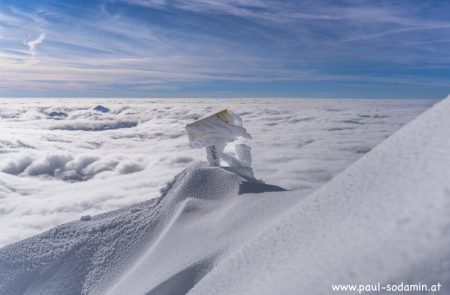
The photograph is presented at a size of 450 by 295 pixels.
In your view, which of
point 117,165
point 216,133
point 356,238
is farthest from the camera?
point 117,165

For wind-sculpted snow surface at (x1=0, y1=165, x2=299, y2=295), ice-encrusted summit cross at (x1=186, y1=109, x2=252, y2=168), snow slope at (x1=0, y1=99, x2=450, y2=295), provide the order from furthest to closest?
ice-encrusted summit cross at (x1=186, y1=109, x2=252, y2=168)
wind-sculpted snow surface at (x1=0, y1=165, x2=299, y2=295)
snow slope at (x1=0, y1=99, x2=450, y2=295)

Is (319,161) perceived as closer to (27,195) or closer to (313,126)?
(27,195)

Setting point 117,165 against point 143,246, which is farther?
point 117,165

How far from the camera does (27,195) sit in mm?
45531

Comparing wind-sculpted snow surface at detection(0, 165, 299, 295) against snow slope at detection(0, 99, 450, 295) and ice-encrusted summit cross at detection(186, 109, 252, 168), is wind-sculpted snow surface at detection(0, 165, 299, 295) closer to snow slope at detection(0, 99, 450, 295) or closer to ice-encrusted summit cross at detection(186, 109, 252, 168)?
snow slope at detection(0, 99, 450, 295)

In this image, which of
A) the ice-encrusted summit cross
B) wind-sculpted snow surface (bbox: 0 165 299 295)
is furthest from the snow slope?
the ice-encrusted summit cross

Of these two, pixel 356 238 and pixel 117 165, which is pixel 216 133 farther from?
pixel 117 165

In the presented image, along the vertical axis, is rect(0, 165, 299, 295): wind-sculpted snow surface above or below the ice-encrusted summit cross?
below

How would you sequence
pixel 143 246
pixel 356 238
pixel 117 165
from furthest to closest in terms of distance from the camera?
1. pixel 117 165
2. pixel 143 246
3. pixel 356 238

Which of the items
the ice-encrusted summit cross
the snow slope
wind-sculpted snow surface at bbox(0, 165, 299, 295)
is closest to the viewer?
the snow slope

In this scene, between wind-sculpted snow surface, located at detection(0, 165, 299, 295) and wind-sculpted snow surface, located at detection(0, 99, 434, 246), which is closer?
wind-sculpted snow surface, located at detection(0, 165, 299, 295)

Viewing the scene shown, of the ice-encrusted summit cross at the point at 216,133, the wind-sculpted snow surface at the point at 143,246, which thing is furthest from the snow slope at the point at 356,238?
the ice-encrusted summit cross at the point at 216,133

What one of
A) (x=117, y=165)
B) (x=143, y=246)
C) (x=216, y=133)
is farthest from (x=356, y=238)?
(x=117, y=165)

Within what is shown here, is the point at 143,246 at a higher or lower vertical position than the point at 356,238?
lower
